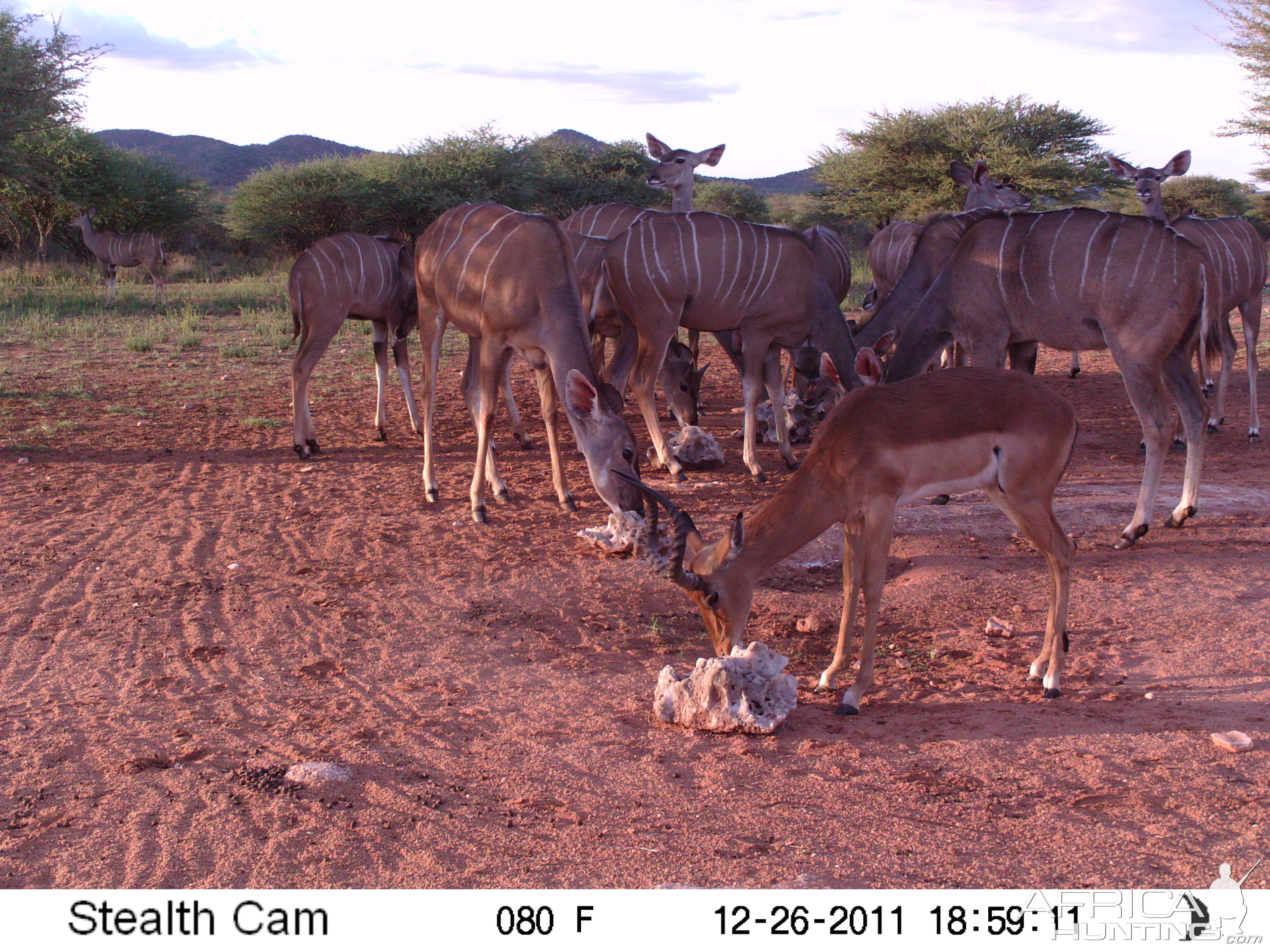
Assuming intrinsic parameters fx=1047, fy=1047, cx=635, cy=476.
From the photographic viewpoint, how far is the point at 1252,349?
11.0m

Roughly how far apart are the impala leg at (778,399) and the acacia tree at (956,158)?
1833cm

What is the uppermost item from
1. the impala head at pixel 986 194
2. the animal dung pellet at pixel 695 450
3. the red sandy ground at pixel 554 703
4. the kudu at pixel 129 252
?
the impala head at pixel 986 194

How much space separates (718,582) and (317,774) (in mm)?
1891

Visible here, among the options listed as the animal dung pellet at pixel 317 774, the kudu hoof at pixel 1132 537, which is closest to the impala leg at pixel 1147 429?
the kudu hoof at pixel 1132 537

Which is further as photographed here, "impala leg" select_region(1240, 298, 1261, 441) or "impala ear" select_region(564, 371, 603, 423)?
"impala leg" select_region(1240, 298, 1261, 441)

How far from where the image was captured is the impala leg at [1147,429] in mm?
6887

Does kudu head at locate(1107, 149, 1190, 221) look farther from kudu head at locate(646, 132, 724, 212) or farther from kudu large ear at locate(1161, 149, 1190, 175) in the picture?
kudu head at locate(646, 132, 724, 212)

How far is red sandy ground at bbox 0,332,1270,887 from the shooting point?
11.3ft

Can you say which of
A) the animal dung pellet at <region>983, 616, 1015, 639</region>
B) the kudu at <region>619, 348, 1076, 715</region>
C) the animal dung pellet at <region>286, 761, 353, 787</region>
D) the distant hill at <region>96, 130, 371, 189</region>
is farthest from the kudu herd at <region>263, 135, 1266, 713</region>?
the distant hill at <region>96, 130, 371, 189</region>

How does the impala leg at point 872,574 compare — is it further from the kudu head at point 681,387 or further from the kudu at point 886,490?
the kudu head at point 681,387

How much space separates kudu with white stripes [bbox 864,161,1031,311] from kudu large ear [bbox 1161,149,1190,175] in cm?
168

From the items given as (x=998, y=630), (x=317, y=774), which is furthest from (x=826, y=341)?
(x=317, y=774)

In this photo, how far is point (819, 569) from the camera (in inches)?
266

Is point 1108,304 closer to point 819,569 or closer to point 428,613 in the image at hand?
point 819,569
